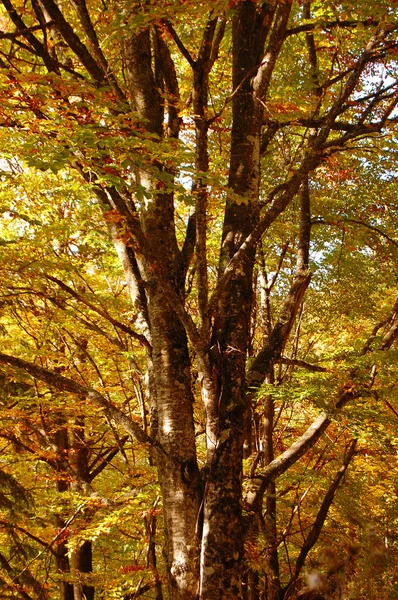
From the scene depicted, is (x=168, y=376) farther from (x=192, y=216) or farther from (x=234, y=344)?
(x=192, y=216)

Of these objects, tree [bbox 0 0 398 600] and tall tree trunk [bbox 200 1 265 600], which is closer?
tall tree trunk [bbox 200 1 265 600]

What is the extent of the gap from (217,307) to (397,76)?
4094 millimetres

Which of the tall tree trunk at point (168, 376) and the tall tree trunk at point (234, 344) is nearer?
the tall tree trunk at point (234, 344)

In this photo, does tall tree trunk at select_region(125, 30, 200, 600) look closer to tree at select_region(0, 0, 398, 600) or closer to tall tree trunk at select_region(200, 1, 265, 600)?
tree at select_region(0, 0, 398, 600)

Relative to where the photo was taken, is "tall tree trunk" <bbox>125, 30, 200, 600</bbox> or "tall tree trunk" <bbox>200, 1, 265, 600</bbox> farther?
"tall tree trunk" <bbox>125, 30, 200, 600</bbox>

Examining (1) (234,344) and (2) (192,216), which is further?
(2) (192,216)

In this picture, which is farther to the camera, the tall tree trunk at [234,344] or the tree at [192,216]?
the tree at [192,216]

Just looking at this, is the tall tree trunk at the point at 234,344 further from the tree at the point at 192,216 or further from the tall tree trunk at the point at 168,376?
the tall tree trunk at the point at 168,376

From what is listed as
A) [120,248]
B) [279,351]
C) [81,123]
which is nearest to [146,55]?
[81,123]

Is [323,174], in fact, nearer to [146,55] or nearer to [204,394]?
[146,55]

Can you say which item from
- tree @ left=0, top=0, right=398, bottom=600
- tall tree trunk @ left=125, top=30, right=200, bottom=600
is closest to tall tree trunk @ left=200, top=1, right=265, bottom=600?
tree @ left=0, top=0, right=398, bottom=600

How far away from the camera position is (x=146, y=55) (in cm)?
409

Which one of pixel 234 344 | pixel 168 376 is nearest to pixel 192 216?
pixel 234 344

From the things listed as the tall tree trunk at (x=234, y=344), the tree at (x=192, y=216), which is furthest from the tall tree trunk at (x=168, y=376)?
the tall tree trunk at (x=234, y=344)
